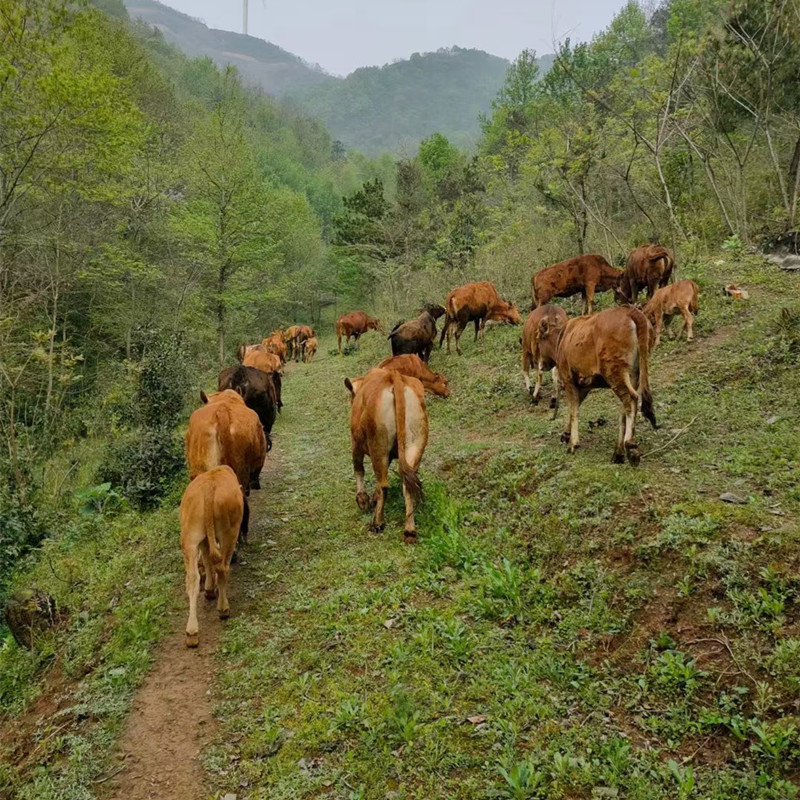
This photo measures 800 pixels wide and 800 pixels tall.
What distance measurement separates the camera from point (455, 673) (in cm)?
384

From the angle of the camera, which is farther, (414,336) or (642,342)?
(414,336)

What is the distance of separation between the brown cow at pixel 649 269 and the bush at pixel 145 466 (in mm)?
9801

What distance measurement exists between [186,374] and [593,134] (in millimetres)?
11988

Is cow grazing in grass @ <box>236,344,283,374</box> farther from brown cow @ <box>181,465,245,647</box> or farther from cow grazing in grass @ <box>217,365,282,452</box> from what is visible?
brown cow @ <box>181,465,245,647</box>

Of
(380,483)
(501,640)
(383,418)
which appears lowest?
(501,640)

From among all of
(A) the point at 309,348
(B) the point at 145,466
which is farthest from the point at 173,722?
(A) the point at 309,348

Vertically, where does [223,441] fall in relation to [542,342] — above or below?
below

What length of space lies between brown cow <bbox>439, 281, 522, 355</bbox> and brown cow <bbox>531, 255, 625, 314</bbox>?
5.51 feet

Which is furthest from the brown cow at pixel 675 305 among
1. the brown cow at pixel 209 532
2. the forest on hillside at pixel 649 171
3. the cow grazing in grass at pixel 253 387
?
the brown cow at pixel 209 532

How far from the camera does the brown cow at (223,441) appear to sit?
6094 mm

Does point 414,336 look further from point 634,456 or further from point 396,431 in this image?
point 634,456

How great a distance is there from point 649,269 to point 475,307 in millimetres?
Answer: 4527

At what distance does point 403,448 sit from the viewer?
19.9 feet

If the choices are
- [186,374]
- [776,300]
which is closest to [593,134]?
[776,300]
